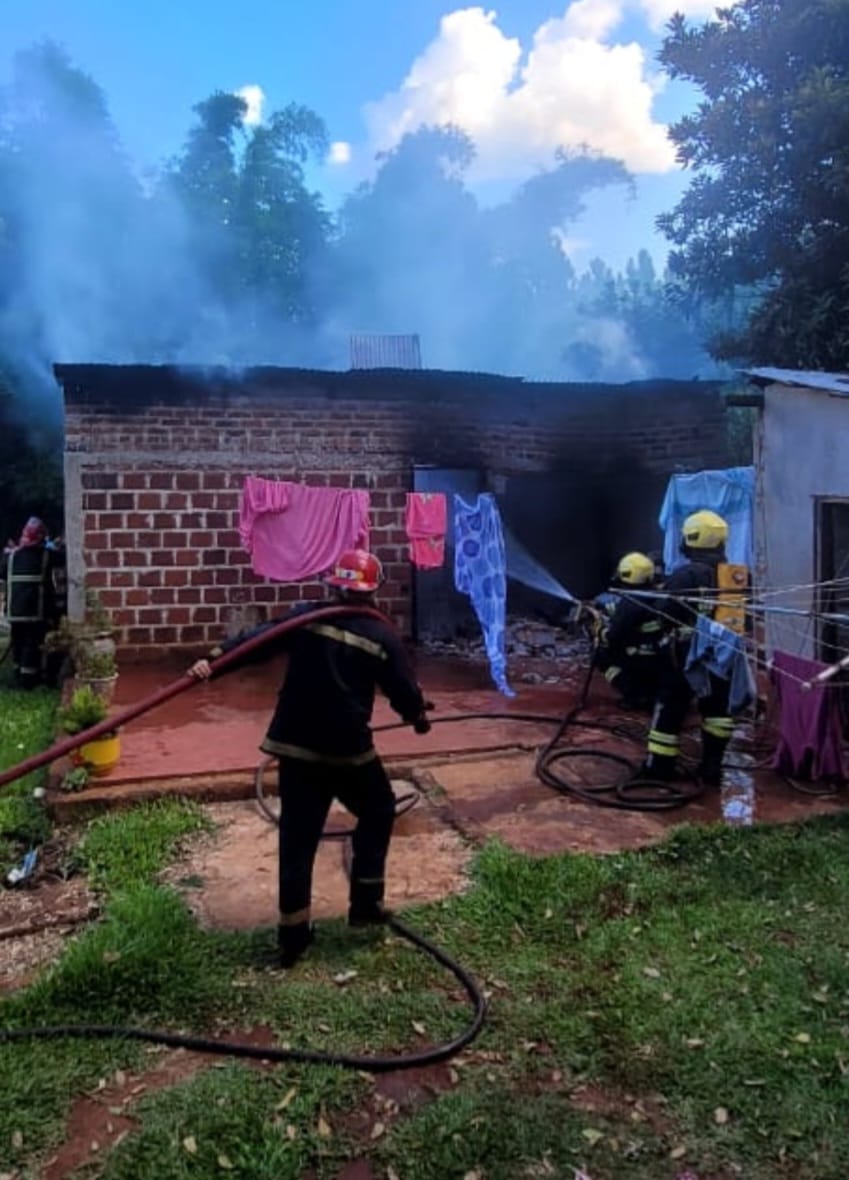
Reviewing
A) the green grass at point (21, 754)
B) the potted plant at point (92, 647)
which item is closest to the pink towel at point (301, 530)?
the potted plant at point (92, 647)

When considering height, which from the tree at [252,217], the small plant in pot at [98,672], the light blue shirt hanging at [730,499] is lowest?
the small plant in pot at [98,672]

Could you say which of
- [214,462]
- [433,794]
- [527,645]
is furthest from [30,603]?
[527,645]

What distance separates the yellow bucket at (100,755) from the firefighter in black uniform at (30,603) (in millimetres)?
3933

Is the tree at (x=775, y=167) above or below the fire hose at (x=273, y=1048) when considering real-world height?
above

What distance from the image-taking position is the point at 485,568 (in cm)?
896

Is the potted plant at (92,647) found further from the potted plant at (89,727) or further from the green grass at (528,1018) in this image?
the green grass at (528,1018)

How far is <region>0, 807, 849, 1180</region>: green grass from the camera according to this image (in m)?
2.82

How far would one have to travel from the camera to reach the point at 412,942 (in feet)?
13.3

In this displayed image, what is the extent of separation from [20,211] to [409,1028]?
22.6 metres

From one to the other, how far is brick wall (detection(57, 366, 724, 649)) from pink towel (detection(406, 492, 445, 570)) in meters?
0.51

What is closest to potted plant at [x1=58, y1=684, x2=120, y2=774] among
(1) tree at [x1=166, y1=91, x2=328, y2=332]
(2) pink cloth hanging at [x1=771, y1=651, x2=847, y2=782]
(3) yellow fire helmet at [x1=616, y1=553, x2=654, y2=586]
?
(3) yellow fire helmet at [x1=616, y1=553, x2=654, y2=586]

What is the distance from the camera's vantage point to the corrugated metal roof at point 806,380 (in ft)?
20.1

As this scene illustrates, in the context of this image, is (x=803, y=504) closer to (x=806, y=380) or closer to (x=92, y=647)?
(x=806, y=380)

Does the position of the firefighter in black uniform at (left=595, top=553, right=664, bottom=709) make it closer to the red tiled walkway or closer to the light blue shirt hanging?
the red tiled walkway
